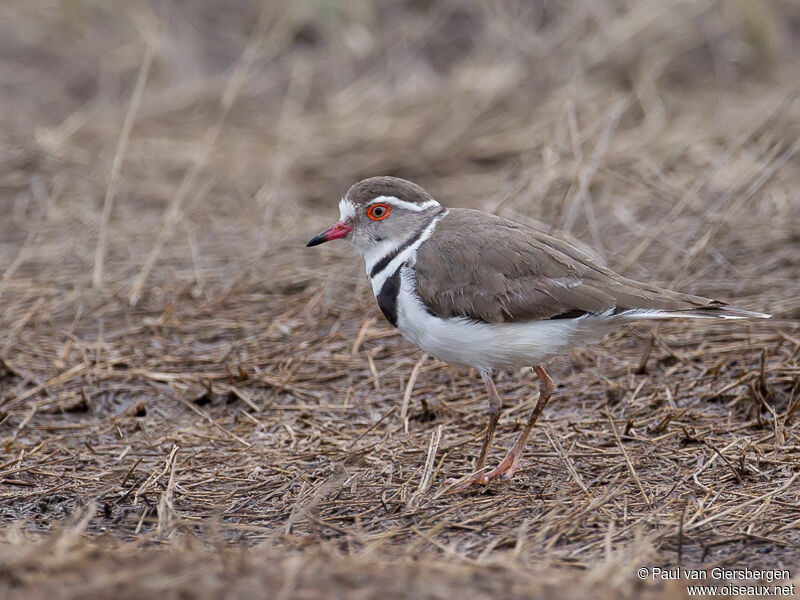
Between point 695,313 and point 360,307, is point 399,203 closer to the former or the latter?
point 695,313

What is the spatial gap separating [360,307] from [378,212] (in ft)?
6.09

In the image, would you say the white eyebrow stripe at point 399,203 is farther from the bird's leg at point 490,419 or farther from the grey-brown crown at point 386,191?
the bird's leg at point 490,419

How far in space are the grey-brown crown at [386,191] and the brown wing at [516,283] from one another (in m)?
0.31

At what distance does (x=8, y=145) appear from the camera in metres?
9.50

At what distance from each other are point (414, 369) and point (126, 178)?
14.8 ft

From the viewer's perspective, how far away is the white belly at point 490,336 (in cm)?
463

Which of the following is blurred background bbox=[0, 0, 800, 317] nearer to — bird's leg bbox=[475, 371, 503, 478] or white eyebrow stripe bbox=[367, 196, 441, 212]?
white eyebrow stripe bbox=[367, 196, 441, 212]

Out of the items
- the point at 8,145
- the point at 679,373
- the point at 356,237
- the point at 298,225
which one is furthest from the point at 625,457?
the point at 8,145

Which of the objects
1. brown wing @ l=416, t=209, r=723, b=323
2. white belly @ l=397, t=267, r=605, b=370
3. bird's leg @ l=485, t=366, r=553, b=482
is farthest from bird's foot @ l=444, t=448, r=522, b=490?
brown wing @ l=416, t=209, r=723, b=323

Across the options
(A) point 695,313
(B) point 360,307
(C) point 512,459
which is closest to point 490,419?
(C) point 512,459

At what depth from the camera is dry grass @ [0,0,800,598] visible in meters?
4.00

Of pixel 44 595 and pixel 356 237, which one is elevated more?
pixel 356 237

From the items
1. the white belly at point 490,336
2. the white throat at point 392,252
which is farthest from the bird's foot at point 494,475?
the white throat at point 392,252

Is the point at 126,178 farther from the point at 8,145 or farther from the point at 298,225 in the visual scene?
the point at 298,225
